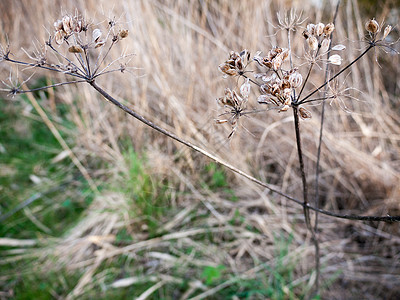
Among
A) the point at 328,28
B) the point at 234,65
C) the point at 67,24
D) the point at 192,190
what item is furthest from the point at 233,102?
the point at 192,190

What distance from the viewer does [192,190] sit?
2.12 m

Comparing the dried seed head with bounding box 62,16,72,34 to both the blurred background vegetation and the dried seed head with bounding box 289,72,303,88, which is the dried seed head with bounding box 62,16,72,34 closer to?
the dried seed head with bounding box 289,72,303,88

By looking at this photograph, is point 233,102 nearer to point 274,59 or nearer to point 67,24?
point 274,59

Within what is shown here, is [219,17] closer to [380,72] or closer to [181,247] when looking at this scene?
[380,72]

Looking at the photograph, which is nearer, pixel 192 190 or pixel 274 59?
pixel 274 59

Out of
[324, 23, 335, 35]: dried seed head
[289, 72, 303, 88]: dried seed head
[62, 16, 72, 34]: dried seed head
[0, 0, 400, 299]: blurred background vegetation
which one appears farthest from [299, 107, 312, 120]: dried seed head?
[0, 0, 400, 299]: blurred background vegetation

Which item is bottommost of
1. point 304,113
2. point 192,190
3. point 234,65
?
point 192,190

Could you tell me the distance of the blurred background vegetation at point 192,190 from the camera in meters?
1.80

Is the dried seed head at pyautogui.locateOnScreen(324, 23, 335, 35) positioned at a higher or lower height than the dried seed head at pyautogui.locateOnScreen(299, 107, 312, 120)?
higher

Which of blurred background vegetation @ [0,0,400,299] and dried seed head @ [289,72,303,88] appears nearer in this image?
dried seed head @ [289,72,303,88]

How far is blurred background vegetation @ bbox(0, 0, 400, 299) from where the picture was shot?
1.80 metres

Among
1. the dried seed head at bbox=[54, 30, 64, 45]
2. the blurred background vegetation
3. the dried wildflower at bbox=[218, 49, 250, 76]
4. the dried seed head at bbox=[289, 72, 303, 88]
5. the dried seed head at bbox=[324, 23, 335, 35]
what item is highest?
the dried seed head at bbox=[324, 23, 335, 35]

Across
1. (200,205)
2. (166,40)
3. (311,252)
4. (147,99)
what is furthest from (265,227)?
(166,40)

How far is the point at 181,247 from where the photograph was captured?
195cm
